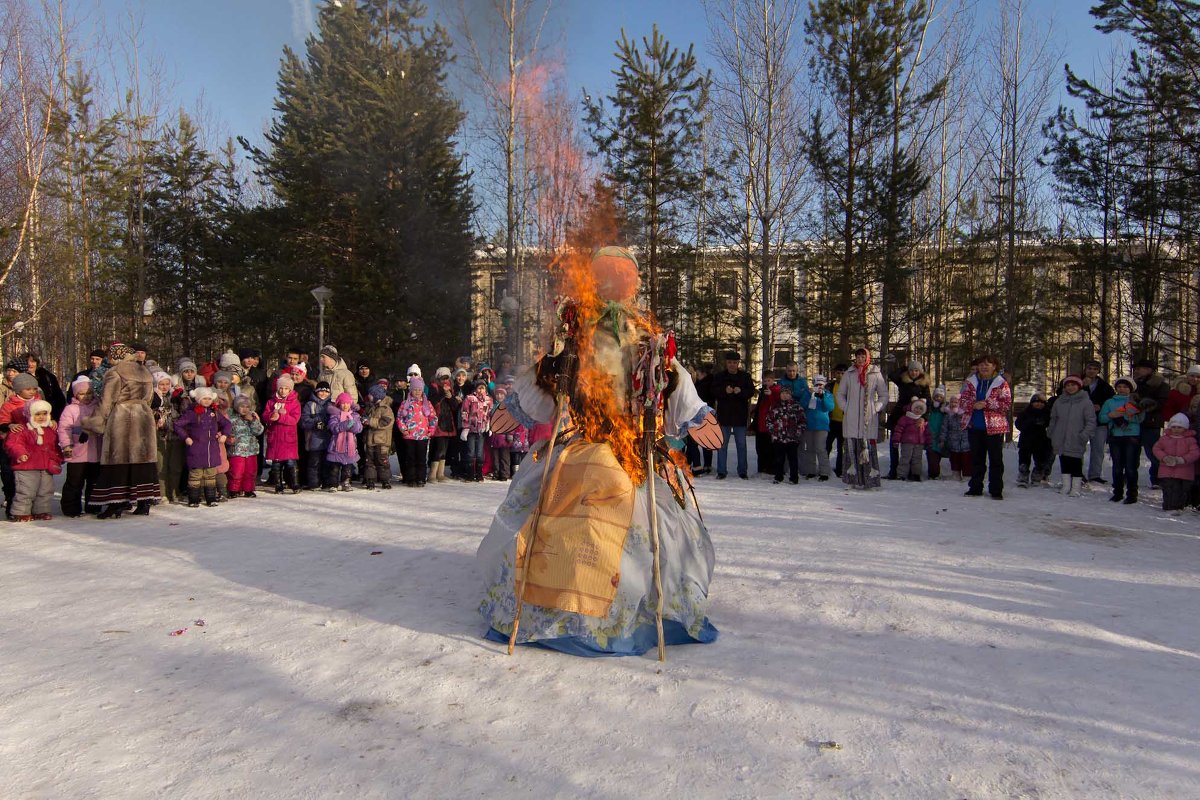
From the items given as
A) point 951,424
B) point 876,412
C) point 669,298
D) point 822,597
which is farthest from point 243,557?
point 669,298

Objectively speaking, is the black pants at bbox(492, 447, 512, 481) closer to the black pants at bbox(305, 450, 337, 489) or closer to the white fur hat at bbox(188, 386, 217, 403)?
the black pants at bbox(305, 450, 337, 489)

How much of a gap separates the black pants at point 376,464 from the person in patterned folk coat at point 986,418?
784 centimetres

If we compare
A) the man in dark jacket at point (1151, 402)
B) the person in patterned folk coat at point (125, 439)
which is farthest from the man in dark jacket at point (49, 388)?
the person in patterned folk coat at point (125, 439)

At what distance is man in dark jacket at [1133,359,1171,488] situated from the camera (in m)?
9.20

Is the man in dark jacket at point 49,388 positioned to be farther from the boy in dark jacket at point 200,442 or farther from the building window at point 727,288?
the building window at point 727,288

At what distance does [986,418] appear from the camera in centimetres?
883

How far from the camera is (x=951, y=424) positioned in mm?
10930

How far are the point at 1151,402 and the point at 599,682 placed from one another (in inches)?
366

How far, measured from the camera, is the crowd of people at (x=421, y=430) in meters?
7.62

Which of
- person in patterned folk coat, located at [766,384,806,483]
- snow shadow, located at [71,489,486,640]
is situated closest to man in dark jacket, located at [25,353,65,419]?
snow shadow, located at [71,489,486,640]

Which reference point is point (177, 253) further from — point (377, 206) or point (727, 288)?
point (727, 288)

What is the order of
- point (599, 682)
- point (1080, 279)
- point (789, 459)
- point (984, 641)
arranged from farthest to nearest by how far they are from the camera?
1. point (1080, 279)
2. point (789, 459)
3. point (984, 641)
4. point (599, 682)

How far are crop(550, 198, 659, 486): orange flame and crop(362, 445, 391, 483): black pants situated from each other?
6.53 meters

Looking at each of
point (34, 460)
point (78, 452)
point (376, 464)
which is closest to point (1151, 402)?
point (376, 464)
